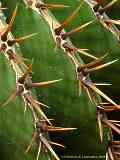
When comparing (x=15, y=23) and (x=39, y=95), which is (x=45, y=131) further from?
(x=15, y=23)

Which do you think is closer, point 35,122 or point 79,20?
point 35,122

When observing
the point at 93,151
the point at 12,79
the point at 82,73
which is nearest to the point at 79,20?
the point at 82,73

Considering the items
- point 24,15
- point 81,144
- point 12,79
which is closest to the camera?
point 12,79

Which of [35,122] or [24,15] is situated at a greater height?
[24,15]

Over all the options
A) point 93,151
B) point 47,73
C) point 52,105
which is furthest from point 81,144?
point 47,73

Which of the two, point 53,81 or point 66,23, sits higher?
point 66,23

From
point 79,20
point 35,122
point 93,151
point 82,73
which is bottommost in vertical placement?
point 93,151

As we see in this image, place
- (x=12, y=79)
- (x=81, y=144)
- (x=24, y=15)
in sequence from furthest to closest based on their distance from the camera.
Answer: (x=81, y=144)
(x=24, y=15)
(x=12, y=79)
